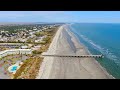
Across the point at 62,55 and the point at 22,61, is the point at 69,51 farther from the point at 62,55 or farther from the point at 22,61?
the point at 22,61

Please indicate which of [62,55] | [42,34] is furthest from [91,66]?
[42,34]
